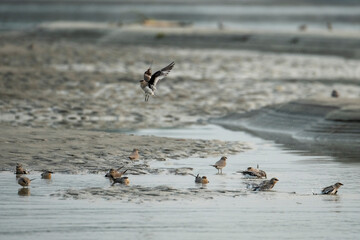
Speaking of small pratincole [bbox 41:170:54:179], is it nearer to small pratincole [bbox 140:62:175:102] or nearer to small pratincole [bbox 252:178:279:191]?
small pratincole [bbox 140:62:175:102]

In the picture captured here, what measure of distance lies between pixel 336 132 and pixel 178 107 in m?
7.63

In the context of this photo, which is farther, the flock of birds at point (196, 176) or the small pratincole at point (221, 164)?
the small pratincole at point (221, 164)

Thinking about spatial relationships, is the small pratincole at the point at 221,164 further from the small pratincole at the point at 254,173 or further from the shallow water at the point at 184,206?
the small pratincole at the point at 254,173

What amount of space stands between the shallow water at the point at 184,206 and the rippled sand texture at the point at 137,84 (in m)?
7.46

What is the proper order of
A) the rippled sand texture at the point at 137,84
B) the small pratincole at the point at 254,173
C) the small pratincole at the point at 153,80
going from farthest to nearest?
the rippled sand texture at the point at 137,84 → the small pratincole at the point at 153,80 → the small pratincole at the point at 254,173

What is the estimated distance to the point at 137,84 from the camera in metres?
33.8

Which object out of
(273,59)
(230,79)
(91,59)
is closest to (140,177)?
(230,79)

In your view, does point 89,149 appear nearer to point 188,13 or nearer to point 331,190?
point 331,190

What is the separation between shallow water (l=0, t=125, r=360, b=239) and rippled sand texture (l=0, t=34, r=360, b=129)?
7458 millimetres

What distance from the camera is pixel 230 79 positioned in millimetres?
37875

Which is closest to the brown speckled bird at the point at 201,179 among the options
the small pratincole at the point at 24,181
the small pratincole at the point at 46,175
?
the small pratincole at the point at 46,175

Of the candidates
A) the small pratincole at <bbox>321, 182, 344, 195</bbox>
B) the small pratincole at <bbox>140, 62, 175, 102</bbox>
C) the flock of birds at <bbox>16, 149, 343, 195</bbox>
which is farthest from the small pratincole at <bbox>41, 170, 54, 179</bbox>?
the small pratincole at <bbox>321, 182, 344, 195</bbox>

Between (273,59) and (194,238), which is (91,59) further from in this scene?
(194,238)

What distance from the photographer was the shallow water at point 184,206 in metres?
12.1
